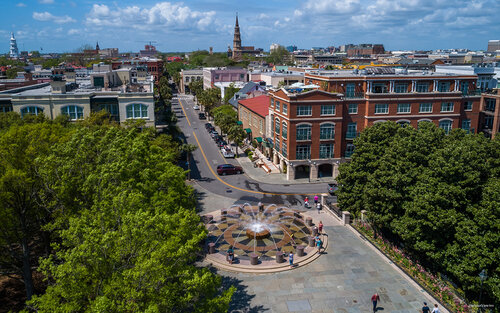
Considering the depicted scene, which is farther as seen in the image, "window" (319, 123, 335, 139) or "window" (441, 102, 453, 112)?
"window" (441, 102, 453, 112)

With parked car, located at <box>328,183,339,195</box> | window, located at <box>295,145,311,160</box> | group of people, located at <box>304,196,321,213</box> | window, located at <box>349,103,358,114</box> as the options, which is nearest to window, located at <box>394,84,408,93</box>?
window, located at <box>349,103,358,114</box>

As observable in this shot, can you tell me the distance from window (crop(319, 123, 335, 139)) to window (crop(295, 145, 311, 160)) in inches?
110

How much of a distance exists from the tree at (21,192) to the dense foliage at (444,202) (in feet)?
95.0

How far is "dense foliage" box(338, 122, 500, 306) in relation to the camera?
27.9 metres

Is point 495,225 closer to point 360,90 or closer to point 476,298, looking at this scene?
point 476,298

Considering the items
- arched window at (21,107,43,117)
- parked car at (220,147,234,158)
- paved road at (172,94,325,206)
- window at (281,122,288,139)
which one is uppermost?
arched window at (21,107,43,117)

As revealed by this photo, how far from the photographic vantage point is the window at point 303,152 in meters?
60.1

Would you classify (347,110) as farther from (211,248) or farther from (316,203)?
(211,248)

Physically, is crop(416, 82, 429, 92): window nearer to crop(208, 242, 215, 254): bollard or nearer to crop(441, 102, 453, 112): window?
crop(441, 102, 453, 112): window

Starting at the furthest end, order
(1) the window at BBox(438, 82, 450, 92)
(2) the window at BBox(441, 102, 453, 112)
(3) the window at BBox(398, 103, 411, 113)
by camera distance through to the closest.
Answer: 1. (1) the window at BBox(438, 82, 450, 92)
2. (2) the window at BBox(441, 102, 453, 112)
3. (3) the window at BBox(398, 103, 411, 113)

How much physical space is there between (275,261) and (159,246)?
57.3 feet

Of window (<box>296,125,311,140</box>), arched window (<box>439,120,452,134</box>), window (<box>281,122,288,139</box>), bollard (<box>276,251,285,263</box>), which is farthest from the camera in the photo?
arched window (<box>439,120,452,134</box>)

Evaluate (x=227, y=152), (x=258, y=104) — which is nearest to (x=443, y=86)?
(x=258, y=104)

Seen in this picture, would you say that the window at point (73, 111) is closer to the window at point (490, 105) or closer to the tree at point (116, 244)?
the tree at point (116, 244)
